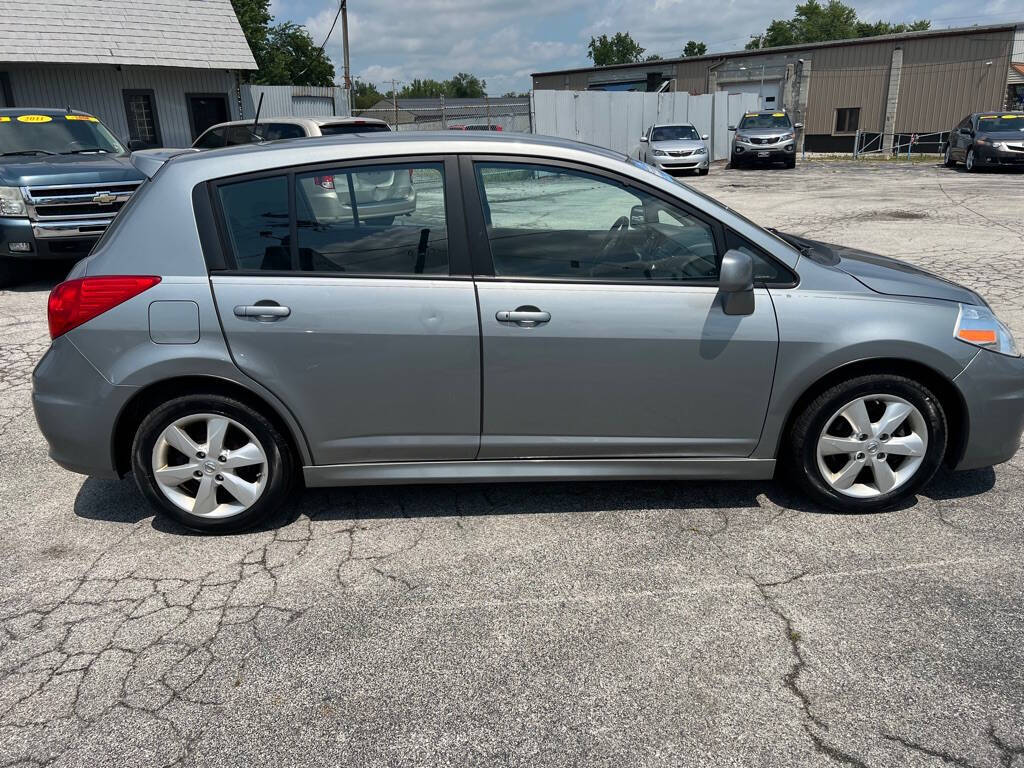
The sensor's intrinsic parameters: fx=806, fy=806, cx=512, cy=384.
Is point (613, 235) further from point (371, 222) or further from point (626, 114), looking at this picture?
point (626, 114)

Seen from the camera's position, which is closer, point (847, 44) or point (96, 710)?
point (96, 710)

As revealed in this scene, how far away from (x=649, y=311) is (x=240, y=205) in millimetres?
1850

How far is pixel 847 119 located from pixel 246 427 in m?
41.9

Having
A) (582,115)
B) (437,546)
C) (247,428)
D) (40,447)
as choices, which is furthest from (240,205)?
(582,115)

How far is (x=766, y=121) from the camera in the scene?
1079 inches

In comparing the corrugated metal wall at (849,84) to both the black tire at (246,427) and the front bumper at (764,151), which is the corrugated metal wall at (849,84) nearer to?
the front bumper at (764,151)

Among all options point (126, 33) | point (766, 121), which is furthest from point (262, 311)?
point (766, 121)

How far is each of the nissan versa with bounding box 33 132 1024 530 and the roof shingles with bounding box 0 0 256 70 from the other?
66.6 feet

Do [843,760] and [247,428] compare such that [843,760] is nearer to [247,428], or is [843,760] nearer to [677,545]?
[677,545]

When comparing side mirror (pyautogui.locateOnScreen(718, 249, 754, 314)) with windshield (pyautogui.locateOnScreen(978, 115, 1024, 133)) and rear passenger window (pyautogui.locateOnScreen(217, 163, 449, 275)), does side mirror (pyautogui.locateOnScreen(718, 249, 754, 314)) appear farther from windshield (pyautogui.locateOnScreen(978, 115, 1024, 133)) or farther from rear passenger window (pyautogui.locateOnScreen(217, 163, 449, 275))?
windshield (pyautogui.locateOnScreen(978, 115, 1024, 133))

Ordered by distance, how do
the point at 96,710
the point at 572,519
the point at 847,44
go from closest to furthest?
the point at 96,710
the point at 572,519
the point at 847,44

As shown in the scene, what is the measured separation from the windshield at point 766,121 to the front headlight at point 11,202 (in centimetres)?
2368

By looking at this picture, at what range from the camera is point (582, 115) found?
2548 cm

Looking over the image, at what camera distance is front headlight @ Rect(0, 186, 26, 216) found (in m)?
8.62
